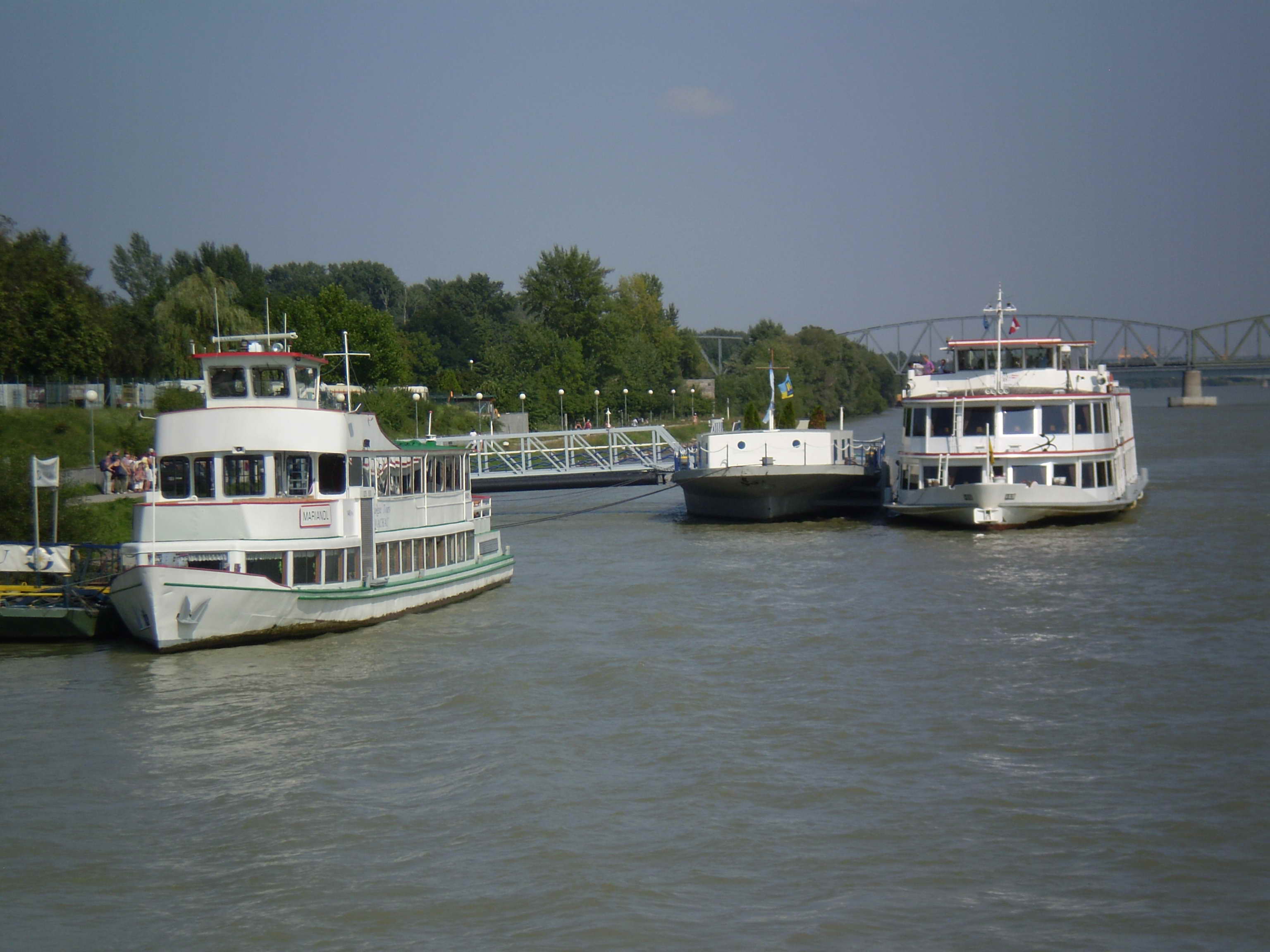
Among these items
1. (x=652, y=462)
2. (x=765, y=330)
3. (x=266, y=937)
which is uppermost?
(x=765, y=330)

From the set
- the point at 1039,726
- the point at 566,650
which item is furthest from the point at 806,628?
the point at 1039,726

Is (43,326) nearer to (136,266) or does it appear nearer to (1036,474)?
(1036,474)

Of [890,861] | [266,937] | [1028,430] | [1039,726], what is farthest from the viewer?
[1028,430]

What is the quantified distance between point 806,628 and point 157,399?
2858 cm

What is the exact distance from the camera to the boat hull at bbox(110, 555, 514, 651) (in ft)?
67.9

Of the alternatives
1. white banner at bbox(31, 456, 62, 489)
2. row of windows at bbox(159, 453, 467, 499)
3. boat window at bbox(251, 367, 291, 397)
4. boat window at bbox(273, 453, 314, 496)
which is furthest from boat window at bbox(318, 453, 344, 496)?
white banner at bbox(31, 456, 62, 489)

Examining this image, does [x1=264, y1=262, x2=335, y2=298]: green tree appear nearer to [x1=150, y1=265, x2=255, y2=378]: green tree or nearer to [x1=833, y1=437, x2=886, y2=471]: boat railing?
[x1=150, y1=265, x2=255, y2=378]: green tree

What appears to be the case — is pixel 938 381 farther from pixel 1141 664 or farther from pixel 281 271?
pixel 281 271

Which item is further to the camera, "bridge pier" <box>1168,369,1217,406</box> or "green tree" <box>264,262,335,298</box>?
"bridge pier" <box>1168,369,1217,406</box>

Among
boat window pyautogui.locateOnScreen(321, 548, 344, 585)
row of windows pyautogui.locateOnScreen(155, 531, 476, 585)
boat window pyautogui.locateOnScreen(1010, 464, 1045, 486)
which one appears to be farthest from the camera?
boat window pyautogui.locateOnScreen(1010, 464, 1045, 486)

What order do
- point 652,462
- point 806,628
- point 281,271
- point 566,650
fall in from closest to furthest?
1. point 566,650
2. point 806,628
3. point 652,462
4. point 281,271

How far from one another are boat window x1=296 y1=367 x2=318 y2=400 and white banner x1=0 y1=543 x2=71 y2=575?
16.9 ft

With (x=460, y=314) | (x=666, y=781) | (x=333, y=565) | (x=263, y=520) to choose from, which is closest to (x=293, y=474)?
(x=263, y=520)

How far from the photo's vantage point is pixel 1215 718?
1662cm
